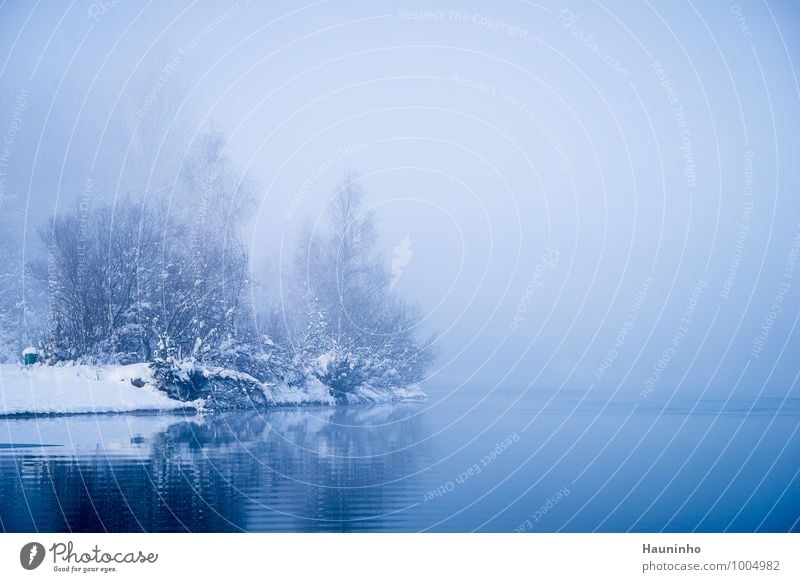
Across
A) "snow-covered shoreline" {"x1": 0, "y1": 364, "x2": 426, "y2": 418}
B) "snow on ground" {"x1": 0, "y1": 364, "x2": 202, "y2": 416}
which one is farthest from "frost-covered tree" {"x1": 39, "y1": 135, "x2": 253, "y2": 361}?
"snow on ground" {"x1": 0, "y1": 364, "x2": 202, "y2": 416}

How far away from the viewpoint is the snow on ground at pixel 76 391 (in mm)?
19483

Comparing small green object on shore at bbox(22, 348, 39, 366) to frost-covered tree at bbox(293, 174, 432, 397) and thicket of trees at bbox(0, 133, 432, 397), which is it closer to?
thicket of trees at bbox(0, 133, 432, 397)

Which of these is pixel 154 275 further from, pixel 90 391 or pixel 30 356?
pixel 90 391

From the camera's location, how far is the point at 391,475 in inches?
540

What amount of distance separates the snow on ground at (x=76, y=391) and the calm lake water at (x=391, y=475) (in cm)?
70

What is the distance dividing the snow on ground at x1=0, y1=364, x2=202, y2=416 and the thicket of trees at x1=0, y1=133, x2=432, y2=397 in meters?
A: 0.72

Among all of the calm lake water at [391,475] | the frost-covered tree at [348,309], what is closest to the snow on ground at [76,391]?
the calm lake water at [391,475]

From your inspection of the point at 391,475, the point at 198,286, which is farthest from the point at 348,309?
the point at 391,475

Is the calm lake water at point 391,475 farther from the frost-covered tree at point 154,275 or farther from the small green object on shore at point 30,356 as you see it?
the small green object on shore at point 30,356
